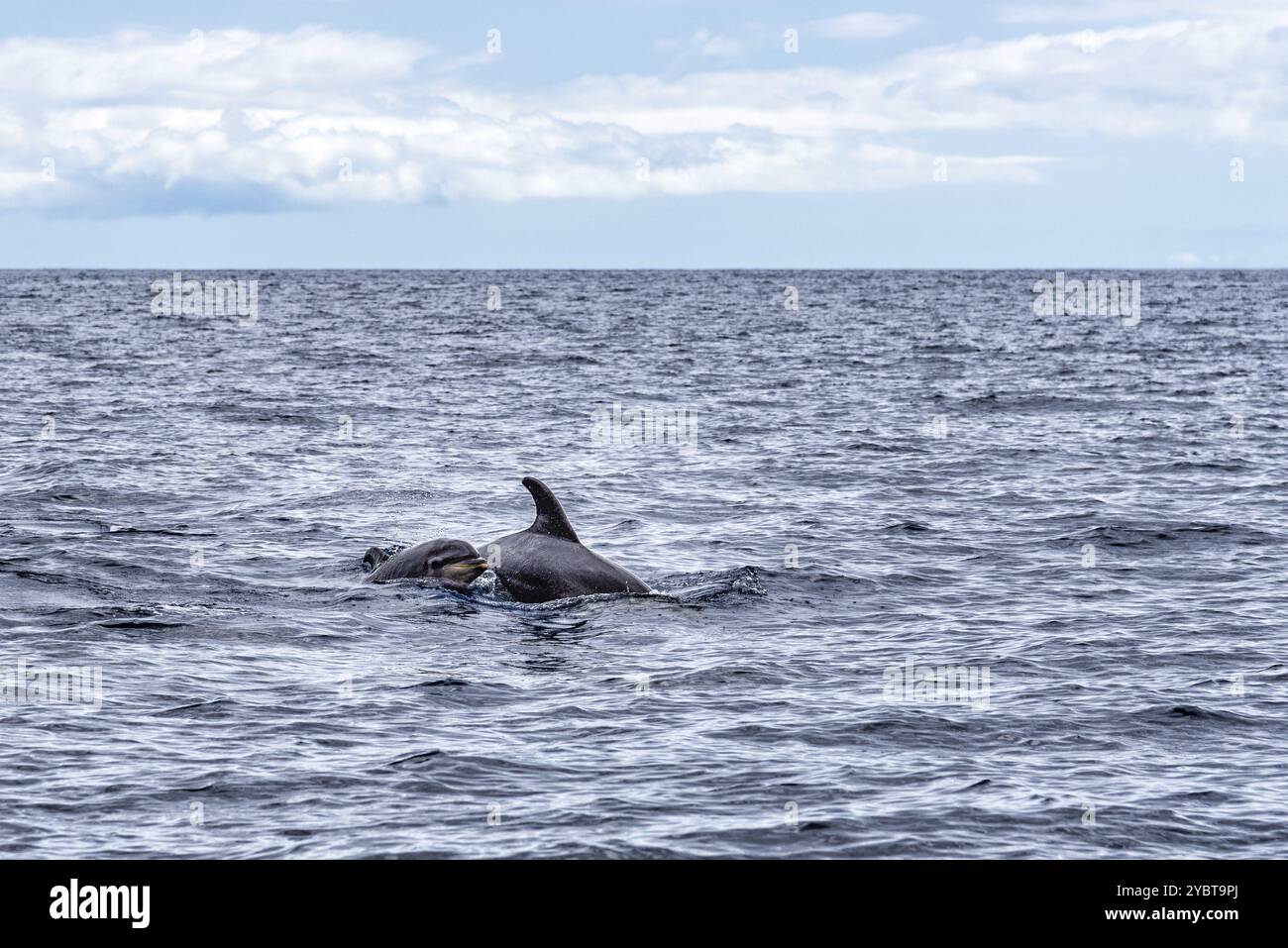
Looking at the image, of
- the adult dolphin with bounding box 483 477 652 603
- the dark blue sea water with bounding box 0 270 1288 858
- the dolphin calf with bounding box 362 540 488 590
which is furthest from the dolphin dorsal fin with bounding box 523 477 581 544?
the dark blue sea water with bounding box 0 270 1288 858

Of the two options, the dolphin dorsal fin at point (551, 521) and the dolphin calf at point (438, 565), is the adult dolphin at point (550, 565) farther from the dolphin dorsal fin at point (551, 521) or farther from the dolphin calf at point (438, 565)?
the dolphin calf at point (438, 565)

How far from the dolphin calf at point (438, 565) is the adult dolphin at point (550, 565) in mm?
277

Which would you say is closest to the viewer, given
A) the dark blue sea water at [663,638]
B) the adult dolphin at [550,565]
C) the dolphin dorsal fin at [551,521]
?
the dark blue sea water at [663,638]

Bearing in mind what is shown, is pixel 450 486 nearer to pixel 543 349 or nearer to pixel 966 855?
pixel 966 855

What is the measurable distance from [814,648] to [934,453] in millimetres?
17798

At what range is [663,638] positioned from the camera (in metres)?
16.1

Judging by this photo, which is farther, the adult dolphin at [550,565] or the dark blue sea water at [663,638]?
the adult dolphin at [550,565]

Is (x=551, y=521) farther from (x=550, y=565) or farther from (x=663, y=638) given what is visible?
(x=663, y=638)

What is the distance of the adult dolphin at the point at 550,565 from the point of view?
17.8 metres

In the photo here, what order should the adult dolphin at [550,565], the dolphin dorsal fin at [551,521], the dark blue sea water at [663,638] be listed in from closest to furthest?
1. the dark blue sea water at [663,638]
2. the adult dolphin at [550,565]
3. the dolphin dorsal fin at [551,521]

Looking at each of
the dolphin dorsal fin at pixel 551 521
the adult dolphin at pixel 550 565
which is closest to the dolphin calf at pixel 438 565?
the adult dolphin at pixel 550 565

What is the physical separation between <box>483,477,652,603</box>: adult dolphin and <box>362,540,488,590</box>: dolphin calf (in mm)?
277

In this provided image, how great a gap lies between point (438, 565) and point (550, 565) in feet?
5.02

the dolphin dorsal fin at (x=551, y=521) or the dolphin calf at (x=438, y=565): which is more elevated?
the dolphin dorsal fin at (x=551, y=521)
